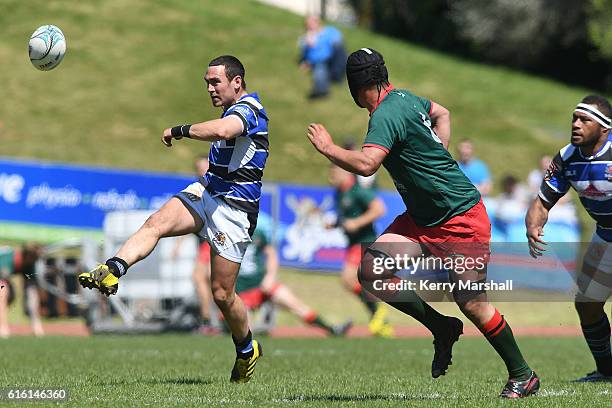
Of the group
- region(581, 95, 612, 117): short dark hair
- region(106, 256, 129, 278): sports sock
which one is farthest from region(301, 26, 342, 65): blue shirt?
region(106, 256, 129, 278): sports sock

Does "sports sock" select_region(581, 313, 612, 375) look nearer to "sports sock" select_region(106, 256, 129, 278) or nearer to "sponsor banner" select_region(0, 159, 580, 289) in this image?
"sports sock" select_region(106, 256, 129, 278)

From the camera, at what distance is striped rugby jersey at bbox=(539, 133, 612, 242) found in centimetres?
860

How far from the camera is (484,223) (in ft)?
25.4

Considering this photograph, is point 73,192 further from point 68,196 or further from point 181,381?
point 181,381

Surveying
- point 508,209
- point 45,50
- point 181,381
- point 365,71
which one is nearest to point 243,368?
point 181,381

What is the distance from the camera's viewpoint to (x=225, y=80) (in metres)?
8.38

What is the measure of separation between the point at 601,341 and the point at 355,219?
638cm

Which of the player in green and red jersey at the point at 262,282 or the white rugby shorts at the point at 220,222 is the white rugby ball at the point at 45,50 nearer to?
the white rugby shorts at the point at 220,222

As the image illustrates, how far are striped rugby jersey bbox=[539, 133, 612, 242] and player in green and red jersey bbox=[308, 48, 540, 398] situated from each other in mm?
1259

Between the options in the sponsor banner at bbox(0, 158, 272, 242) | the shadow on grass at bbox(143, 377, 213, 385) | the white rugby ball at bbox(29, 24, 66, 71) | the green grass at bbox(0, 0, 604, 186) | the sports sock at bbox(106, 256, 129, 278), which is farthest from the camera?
the green grass at bbox(0, 0, 604, 186)

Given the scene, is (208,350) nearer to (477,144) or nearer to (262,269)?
(262,269)

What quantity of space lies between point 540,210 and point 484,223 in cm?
120

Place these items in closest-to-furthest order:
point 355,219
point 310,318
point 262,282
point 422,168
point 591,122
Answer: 1. point 422,168
2. point 591,122
3. point 355,219
4. point 310,318
5. point 262,282

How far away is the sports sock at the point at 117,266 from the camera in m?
7.58
